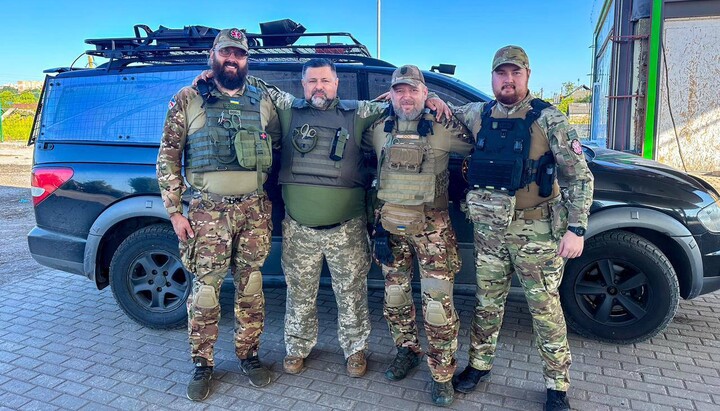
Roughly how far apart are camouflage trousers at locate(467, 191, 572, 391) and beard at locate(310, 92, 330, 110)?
956 millimetres

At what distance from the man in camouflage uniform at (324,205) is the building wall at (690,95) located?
25.9 ft

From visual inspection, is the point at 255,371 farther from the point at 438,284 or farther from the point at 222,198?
the point at 438,284

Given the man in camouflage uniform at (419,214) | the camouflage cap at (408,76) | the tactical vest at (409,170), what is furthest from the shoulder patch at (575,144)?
the camouflage cap at (408,76)

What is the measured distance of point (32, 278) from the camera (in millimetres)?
5273

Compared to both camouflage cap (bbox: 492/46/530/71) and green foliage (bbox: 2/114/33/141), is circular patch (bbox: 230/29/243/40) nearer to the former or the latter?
camouflage cap (bbox: 492/46/530/71)

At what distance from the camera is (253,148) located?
2951 mm

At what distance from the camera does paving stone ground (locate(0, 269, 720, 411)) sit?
293 centimetres

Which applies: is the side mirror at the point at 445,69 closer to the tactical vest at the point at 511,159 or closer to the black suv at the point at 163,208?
the black suv at the point at 163,208

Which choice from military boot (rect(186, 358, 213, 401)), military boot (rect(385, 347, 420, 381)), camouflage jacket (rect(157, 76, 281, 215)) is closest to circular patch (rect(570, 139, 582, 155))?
military boot (rect(385, 347, 420, 381))

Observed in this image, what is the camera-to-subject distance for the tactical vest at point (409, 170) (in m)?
2.76

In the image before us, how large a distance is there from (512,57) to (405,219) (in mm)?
985

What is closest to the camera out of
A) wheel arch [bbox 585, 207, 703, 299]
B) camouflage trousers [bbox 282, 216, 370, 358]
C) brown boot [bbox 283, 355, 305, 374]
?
camouflage trousers [bbox 282, 216, 370, 358]

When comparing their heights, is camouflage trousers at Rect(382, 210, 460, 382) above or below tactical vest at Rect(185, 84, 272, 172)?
below

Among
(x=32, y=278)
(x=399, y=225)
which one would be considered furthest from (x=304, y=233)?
(x=32, y=278)
